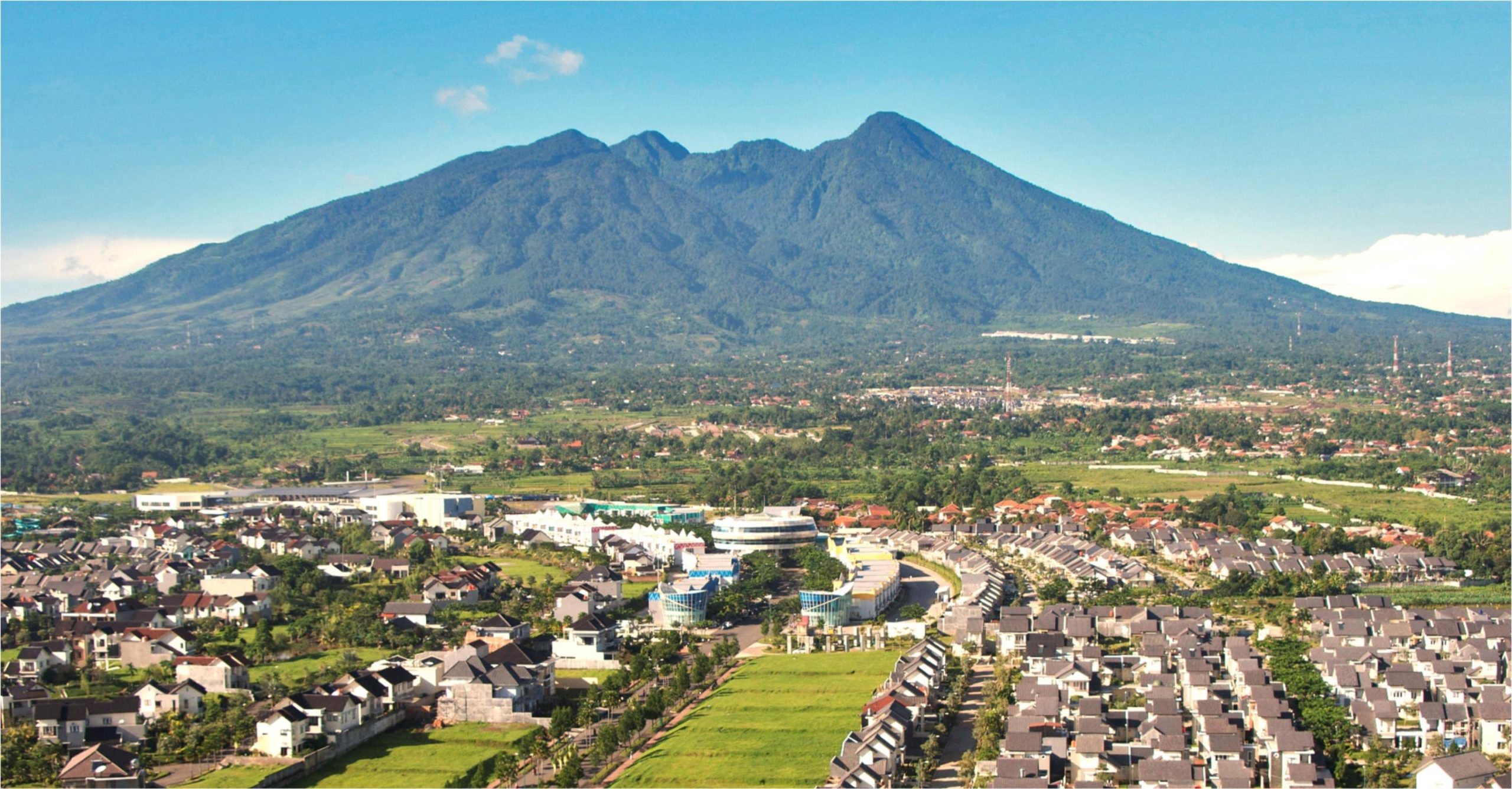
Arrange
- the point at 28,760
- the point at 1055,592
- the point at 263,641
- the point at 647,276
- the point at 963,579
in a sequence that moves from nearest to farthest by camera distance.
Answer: the point at 28,760, the point at 263,641, the point at 1055,592, the point at 963,579, the point at 647,276

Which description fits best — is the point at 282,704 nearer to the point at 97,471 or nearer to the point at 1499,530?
the point at 1499,530

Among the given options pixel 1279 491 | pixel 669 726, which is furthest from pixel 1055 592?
pixel 1279 491

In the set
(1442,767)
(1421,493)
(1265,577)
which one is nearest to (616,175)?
(1421,493)

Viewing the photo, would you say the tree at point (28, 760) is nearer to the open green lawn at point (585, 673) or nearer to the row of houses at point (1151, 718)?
the open green lawn at point (585, 673)

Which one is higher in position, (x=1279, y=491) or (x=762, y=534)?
(x=762, y=534)

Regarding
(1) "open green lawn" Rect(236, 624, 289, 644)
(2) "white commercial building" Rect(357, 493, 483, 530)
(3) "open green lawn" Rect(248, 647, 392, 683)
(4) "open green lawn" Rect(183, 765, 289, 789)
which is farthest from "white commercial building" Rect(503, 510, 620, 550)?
(4) "open green lawn" Rect(183, 765, 289, 789)

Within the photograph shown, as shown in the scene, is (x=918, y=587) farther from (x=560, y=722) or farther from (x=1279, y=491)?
(x=1279, y=491)

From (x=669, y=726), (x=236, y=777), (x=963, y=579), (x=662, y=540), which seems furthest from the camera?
(x=662, y=540)

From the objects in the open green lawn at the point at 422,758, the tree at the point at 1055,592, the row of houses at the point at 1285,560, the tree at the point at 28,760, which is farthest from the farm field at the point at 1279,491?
the tree at the point at 28,760

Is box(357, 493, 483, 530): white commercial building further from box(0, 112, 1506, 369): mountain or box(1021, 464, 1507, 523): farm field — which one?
box(0, 112, 1506, 369): mountain
